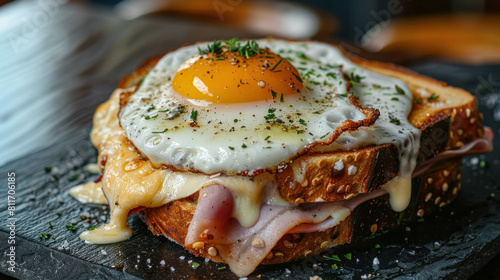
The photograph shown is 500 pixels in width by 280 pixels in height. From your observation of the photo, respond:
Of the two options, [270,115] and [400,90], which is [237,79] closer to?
[270,115]

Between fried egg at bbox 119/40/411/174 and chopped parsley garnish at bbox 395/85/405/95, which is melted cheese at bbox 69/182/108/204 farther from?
chopped parsley garnish at bbox 395/85/405/95

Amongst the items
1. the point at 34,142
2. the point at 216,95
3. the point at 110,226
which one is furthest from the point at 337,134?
the point at 34,142

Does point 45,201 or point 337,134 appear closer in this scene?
point 337,134

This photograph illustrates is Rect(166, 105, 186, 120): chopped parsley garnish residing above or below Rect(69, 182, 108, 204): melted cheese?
above

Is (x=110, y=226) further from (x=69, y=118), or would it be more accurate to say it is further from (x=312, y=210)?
(x=69, y=118)

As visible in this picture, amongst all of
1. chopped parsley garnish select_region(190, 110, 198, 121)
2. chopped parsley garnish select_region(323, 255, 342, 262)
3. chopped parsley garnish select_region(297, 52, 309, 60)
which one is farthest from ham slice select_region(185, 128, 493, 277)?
chopped parsley garnish select_region(297, 52, 309, 60)

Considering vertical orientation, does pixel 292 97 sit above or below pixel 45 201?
above

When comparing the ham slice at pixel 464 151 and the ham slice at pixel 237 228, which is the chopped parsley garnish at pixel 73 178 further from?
the ham slice at pixel 464 151

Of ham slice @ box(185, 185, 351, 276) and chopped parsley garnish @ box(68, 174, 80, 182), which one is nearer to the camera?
ham slice @ box(185, 185, 351, 276)

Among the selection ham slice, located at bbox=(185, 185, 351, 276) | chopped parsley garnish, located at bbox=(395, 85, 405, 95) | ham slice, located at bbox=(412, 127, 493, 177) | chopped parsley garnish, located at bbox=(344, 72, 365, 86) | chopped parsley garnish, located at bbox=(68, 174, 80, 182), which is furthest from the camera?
chopped parsley garnish, located at bbox=(68, 174, 80, 182)
